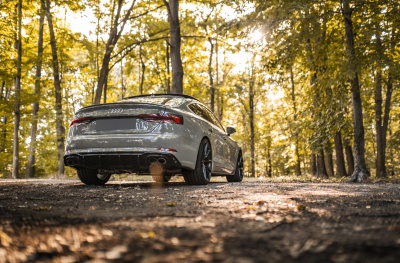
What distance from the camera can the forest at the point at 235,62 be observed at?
31.5ft

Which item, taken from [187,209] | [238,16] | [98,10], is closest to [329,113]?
[238,16]

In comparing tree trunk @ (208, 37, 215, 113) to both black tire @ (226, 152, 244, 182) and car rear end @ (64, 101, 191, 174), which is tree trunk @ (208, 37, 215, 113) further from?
car rear end @ (64, 101, 191, 174)

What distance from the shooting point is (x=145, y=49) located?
2705cm

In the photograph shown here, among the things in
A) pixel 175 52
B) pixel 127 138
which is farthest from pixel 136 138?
pixel 175 52

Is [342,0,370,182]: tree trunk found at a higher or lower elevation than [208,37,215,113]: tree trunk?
lower

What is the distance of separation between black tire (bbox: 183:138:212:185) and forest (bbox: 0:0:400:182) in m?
3.95

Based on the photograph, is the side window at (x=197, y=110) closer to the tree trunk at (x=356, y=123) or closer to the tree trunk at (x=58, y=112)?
the tree trunk at (x=356, y=123)

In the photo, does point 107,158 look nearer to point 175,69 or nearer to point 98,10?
point 175,69

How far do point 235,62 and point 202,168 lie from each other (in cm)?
1553

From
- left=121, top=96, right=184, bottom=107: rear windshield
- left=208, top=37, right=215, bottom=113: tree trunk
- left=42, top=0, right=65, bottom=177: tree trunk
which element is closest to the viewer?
left=121, top=96, right=184, bottom=107: rear windshield

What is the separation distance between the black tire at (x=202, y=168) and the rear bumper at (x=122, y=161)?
57cm

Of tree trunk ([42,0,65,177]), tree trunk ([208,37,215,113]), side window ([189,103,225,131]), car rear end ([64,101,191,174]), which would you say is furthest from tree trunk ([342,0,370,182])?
tree trunk ([208,37,215,113])

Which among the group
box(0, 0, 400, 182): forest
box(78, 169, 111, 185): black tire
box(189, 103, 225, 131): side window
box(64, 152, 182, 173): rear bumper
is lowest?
box(78, 169, 111, 185): black tire

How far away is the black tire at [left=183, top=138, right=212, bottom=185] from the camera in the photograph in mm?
6848
